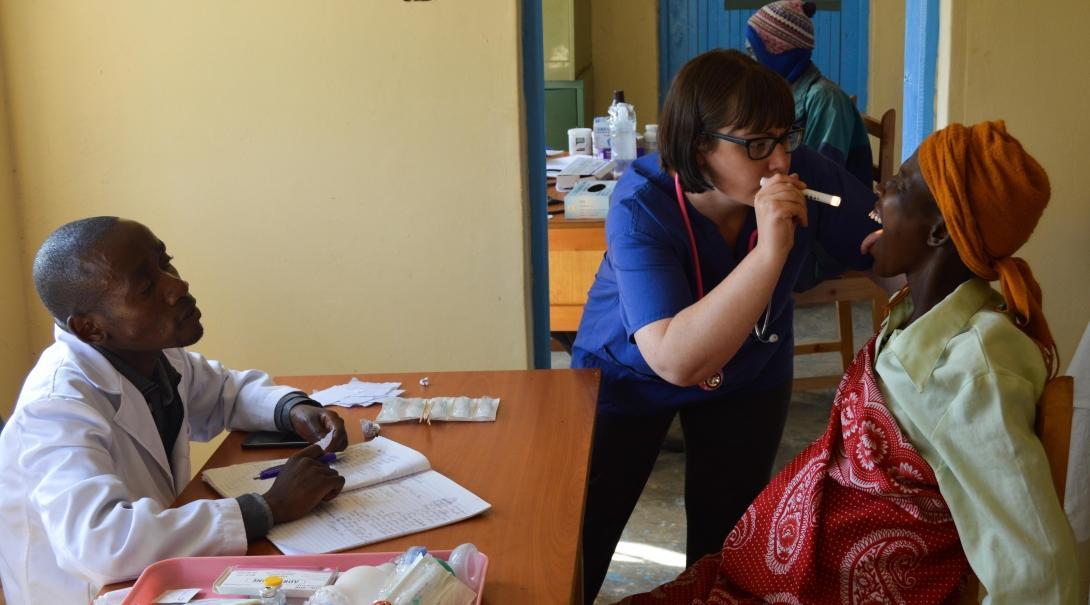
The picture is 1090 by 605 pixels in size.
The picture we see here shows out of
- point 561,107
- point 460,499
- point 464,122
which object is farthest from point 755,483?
point 561,107

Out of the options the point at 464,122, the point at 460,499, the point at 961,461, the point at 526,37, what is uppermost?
the point at 526,37

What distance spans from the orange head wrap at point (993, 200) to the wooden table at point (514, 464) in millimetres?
648

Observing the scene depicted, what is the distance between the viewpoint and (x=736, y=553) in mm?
1591

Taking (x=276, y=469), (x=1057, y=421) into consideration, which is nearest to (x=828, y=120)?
(x=1057, y=421)

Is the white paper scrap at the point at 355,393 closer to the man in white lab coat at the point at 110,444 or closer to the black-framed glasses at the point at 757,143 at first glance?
the man in white lab coat at the point at 110,444

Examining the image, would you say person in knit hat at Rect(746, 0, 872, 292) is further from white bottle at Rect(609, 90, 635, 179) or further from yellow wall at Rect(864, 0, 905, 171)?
yellow wall at Rect(864, 0, 905, 171)

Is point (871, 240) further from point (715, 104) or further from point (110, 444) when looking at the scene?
point (110, 444)

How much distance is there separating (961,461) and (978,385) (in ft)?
0.32

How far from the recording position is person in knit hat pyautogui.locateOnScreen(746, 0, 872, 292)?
3.58 m

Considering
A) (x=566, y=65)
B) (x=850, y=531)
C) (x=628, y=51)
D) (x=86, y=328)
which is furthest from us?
(x=628, y=51)

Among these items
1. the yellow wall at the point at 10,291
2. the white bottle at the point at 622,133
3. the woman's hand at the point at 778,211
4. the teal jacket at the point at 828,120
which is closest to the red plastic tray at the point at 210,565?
the woman's hand at the point at 778,211

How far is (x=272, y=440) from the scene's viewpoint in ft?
6.07

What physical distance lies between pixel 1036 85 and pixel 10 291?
9.12 feet

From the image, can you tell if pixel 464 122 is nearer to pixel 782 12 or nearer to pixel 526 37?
pixel 526 37
